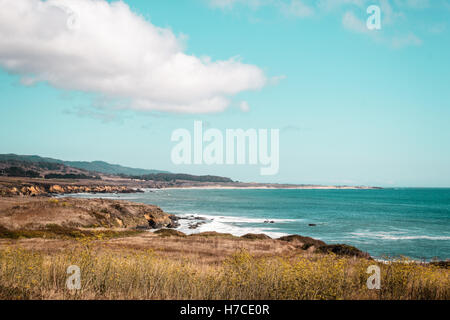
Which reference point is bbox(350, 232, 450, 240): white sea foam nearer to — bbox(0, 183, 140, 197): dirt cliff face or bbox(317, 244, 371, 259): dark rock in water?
bbox(317, 244, 371, 259): dark rock in water

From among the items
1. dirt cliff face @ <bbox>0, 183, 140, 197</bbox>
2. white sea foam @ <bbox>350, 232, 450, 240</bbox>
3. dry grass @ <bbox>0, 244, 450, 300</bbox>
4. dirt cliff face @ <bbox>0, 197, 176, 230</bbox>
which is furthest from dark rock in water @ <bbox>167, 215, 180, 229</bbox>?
dirt cliff face @ <bbox>0, 183, 140, 197</bbox>

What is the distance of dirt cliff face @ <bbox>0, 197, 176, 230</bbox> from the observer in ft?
171

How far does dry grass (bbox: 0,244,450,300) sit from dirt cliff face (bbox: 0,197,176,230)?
35.6 meters

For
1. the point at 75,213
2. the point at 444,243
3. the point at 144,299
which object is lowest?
the point at 444,243

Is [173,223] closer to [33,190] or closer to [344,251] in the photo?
[344,251]

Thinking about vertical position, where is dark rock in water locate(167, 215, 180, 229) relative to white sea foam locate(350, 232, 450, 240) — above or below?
below

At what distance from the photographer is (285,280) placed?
43.9 ft

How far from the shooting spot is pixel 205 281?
1391cm

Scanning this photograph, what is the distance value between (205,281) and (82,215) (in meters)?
53.6
